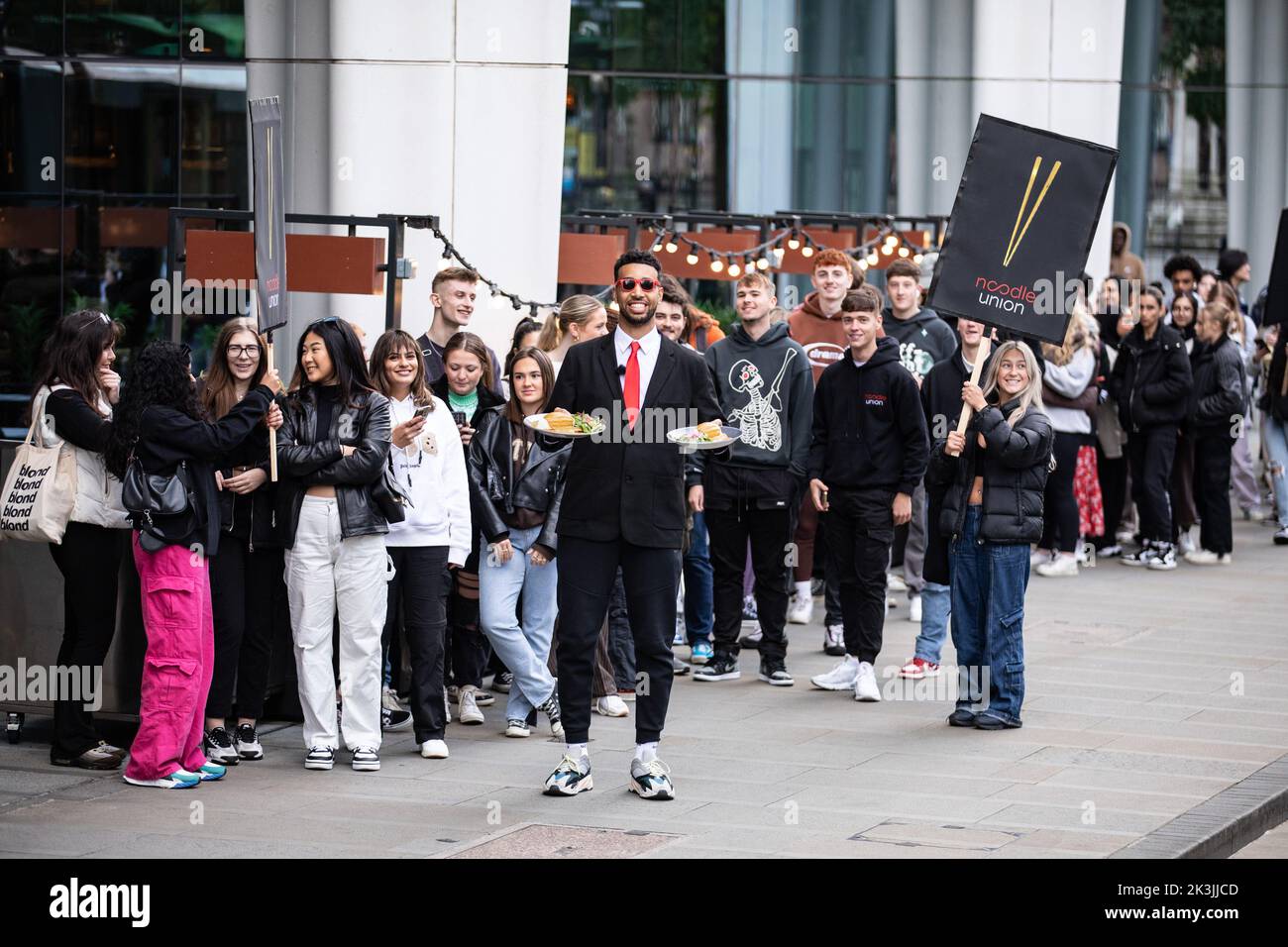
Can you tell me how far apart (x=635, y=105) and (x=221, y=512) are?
671 inches

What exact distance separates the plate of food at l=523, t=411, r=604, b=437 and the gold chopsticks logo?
8.06ft

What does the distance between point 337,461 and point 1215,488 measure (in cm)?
906

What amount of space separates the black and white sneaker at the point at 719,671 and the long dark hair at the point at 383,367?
8.73 feet

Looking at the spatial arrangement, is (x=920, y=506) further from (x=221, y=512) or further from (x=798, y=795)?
(x=221, y=512)

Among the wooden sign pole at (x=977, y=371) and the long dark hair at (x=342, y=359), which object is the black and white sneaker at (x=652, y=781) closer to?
the long dark hair at (x=342, y=359)

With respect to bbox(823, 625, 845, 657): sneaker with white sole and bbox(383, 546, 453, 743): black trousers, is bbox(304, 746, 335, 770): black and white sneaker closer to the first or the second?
bbox(383, 546, 453, 743): black trousers

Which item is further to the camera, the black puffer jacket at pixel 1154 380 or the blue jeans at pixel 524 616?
the black puffer jacket at pixel 1154 380

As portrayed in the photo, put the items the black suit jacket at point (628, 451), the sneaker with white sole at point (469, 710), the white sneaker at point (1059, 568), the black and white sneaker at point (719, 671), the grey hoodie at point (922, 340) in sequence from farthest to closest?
the white sneaker at point (1059, 568) → the grey hoodie at point (922, 340) → the black and white sneaker at point (719, 671) → the sneaker with white sole at point (469, 710) → the black suit jacket at point (628, 451)

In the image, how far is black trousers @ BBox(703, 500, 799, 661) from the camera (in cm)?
1041

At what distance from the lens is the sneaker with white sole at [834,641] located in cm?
1138

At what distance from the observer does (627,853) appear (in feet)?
22.5

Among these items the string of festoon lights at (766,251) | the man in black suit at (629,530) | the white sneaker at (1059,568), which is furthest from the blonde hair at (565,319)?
the white sneaker at (1059,568)

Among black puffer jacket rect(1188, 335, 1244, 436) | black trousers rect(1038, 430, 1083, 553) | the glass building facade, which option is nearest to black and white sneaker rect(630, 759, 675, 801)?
black trousers rect(1038, 430, 1083, 553)

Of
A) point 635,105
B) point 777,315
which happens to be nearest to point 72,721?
point 777,315
